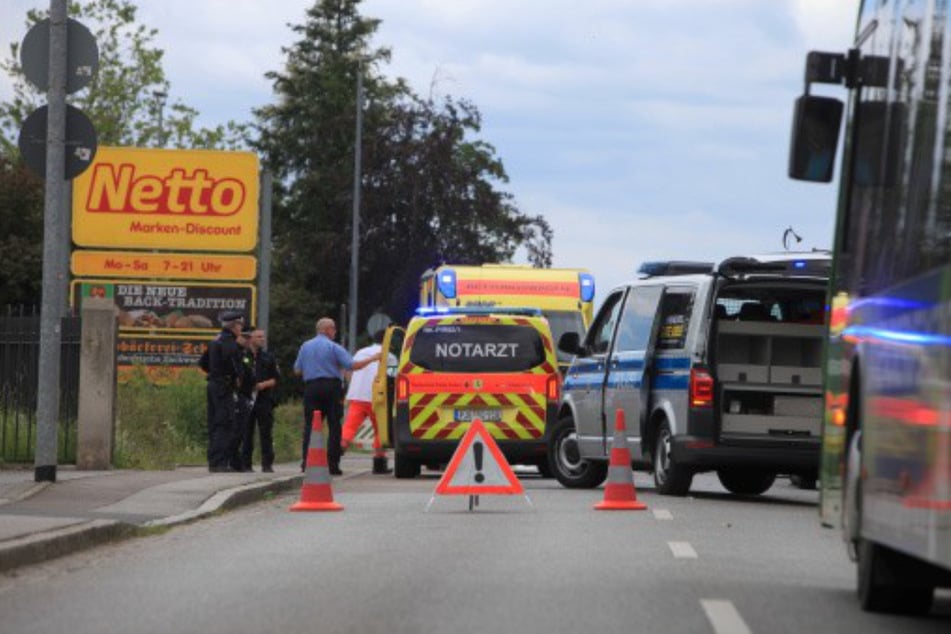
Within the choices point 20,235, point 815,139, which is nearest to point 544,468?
point 815,139

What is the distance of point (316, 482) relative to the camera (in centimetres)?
1931

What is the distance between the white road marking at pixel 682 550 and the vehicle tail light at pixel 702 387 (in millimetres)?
5308

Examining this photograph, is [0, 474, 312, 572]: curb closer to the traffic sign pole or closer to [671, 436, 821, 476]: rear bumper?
the traffic sign pole

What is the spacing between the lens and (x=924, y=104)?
9.49m

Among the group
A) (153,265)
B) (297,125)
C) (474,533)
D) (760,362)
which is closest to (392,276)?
(297,125)

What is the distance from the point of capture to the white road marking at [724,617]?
32.7 feet

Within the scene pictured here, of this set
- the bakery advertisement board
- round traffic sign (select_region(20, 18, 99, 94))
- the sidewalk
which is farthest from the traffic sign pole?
the bakery advertisement board

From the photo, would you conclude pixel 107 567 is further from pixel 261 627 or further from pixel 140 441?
pixel 140 441

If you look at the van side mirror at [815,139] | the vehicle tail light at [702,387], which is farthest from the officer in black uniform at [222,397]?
the van side mirror at [815,139]

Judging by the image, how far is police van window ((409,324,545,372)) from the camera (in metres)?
26.5

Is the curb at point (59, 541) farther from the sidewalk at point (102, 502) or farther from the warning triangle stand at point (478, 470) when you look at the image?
the warning triangle stand at point (478, 470)

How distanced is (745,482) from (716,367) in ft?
10.2

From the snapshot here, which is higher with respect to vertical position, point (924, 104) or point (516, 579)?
point (924, 104)

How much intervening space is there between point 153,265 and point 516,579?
2741 centimetres
